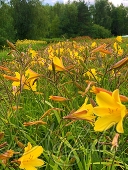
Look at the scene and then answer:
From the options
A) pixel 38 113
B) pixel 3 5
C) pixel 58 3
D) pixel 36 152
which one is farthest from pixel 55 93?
pixel 58 3

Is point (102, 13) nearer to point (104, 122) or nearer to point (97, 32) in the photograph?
point (97, 32)

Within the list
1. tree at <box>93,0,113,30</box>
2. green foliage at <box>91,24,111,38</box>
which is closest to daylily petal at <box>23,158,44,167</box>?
green foliage at <box>91,24,111,38</box>

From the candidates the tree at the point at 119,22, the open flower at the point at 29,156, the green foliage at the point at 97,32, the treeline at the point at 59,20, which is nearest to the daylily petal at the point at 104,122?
the open flower at the point at 29,156

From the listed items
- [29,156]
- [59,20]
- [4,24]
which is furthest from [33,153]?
[59,20]

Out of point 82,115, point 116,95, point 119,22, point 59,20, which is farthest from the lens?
point 119,22

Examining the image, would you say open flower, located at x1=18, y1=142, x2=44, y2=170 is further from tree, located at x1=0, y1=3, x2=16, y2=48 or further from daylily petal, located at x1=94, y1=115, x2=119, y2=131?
tree, located at x1=0, y1=3, x2=16, y2=48

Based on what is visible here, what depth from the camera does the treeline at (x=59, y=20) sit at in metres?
31.7

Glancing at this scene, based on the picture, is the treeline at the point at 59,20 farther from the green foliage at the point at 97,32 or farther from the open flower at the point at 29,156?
the open flower at the point at 29,156

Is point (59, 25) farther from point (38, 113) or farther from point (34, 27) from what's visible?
point (38, 113)

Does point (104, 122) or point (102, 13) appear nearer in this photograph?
point (104, 122)

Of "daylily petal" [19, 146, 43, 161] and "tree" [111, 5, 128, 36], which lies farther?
"tree" [111, 5, 128, 36]

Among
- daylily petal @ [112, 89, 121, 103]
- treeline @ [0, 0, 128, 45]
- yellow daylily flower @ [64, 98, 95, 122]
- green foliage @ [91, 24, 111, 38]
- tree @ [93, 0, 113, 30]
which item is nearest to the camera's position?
daylily petal @ [112, 89, 121, 103]

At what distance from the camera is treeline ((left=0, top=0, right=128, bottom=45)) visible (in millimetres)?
31716

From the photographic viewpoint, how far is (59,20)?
4666 cm
